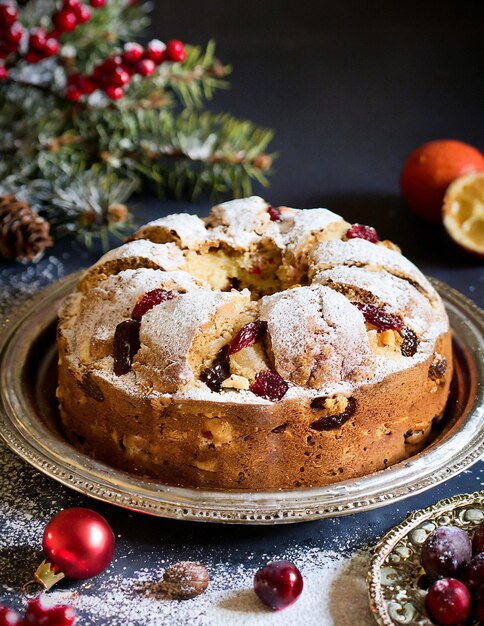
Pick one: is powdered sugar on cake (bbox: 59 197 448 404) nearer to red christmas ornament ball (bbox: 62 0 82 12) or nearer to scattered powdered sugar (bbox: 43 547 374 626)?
scattered powdered sugar (bbox: 43 547 374 626)

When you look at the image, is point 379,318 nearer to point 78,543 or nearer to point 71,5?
point 78,543

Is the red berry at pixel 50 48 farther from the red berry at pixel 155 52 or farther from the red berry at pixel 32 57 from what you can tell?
the red berry at pixel 155 52

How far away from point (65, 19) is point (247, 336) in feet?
4.87

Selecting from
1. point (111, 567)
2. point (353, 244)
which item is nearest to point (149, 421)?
point (111, 567)

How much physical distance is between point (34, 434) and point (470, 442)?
95 cm

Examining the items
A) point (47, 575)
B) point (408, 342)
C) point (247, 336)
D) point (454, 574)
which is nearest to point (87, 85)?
point (247, 336)

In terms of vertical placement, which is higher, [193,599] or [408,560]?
[408,560]

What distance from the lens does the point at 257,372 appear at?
1.89 m

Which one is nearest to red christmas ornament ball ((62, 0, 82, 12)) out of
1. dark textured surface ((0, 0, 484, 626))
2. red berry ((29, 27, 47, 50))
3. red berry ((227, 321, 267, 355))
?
red berry ((29, 27, 47, 50))

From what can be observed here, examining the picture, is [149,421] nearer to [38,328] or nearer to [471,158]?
[38,328]

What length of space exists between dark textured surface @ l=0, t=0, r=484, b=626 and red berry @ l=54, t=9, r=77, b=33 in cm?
71

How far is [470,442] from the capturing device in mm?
1984

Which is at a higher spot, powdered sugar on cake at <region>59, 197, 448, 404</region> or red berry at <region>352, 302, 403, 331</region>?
red berry at <region>352, 302, 403, 331</region>

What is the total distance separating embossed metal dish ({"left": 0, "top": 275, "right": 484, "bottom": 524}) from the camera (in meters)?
1.81
